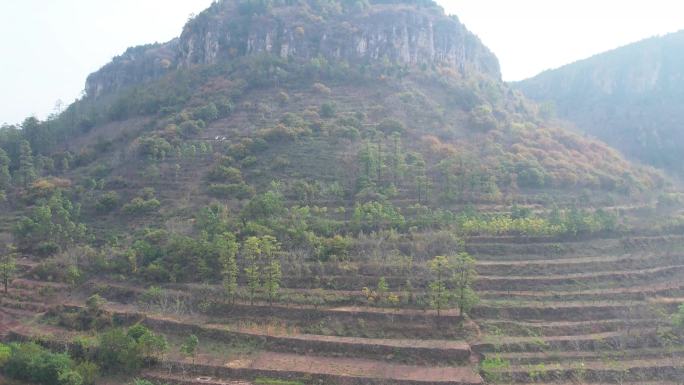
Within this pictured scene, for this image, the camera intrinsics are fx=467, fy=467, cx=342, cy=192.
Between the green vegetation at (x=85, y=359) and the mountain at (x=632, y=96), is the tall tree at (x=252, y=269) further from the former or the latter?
the mountain at (x=632, y=96)

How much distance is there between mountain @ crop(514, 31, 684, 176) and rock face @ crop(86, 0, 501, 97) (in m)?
19.0

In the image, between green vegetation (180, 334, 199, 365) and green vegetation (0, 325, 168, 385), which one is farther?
green vegetation (180, 334, 199, 365)

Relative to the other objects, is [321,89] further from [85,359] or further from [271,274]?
[85,359]

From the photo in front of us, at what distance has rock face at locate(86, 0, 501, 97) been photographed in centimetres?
6725

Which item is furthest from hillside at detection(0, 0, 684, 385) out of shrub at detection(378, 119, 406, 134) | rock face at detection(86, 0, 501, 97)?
rock face at detection(86, 0, 501, 97)

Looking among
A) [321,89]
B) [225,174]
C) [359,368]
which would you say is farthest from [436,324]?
[321,89]

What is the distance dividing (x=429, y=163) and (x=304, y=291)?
2136 centimetres

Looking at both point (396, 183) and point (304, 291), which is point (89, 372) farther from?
point (396, 183)

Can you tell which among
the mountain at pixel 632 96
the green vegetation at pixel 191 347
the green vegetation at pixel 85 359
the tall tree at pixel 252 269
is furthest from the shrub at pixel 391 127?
the green vegetation at pixel 85 359

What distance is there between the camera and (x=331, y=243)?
93.1 feet

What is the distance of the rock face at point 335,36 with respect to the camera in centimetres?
6725

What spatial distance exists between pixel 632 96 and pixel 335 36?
47772 mm

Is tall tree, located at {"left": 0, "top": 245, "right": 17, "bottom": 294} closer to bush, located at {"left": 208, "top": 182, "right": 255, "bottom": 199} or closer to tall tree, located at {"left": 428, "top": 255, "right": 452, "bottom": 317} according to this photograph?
bush, located at {"left": 208, "top": 182, "right": 255, "bottom": 199}

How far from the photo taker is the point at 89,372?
20250 millimetres
